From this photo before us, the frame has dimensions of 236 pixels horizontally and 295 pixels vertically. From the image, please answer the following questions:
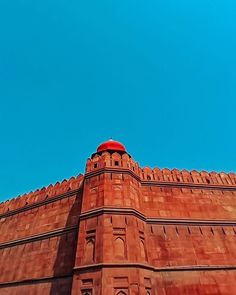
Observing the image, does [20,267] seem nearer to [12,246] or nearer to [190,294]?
[12,246]

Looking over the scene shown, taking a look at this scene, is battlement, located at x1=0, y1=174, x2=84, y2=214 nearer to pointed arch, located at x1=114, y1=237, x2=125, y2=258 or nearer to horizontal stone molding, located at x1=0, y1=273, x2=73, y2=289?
horizontal stone molding, located at x1=0, y1=273, x2=73, y2=289

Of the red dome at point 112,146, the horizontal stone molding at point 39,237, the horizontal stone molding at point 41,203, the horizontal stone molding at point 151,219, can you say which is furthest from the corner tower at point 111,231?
the horizontal stone molding at point 41,203

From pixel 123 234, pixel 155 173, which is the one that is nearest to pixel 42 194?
pixel 155 173

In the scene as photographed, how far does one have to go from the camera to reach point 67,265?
997 cm

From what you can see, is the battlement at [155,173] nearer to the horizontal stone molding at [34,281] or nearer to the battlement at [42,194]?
the battlement at [42,194]

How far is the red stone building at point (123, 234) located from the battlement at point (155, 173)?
0.05 m

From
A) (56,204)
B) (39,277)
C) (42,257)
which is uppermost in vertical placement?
(56,204)

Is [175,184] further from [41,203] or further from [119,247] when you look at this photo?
[41,203]

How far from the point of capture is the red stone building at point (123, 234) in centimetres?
852

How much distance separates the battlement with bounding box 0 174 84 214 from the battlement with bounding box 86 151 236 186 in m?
1.86

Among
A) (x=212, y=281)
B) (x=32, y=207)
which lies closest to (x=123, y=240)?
(x=212, y=281)

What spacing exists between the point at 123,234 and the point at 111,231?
0.46m

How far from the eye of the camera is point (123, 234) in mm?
8977

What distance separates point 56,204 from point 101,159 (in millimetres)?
3573
